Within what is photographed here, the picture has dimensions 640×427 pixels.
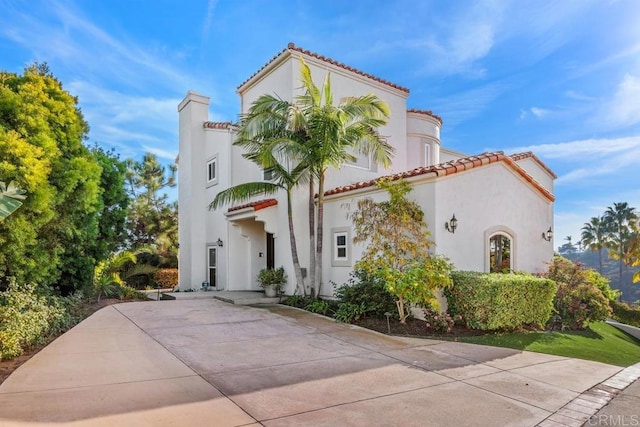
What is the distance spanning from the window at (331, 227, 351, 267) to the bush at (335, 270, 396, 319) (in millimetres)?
→ 1734

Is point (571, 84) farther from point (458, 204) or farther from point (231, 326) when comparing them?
point (231, 326)

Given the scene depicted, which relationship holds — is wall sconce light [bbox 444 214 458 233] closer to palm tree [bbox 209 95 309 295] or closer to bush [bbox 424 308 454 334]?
bush [bbox 424 308 454 334]

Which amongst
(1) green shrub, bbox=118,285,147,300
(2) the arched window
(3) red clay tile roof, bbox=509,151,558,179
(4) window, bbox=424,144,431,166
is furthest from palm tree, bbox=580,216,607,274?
(1) green shrub, bbox=118,285,147,300

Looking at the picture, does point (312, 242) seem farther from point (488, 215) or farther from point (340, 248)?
point (488, 215)

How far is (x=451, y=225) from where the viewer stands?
429 inches

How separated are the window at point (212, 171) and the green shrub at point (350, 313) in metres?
10.6

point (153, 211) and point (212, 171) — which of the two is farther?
point (153, 211)

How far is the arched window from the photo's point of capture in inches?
476

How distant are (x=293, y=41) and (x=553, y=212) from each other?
11.6 metres

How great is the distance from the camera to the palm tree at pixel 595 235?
5548cm

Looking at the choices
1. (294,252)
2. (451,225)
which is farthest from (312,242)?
(451,225)

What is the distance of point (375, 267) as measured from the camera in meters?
10.5

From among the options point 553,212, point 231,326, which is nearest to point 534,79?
point 553,212

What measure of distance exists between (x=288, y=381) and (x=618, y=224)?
212ft
